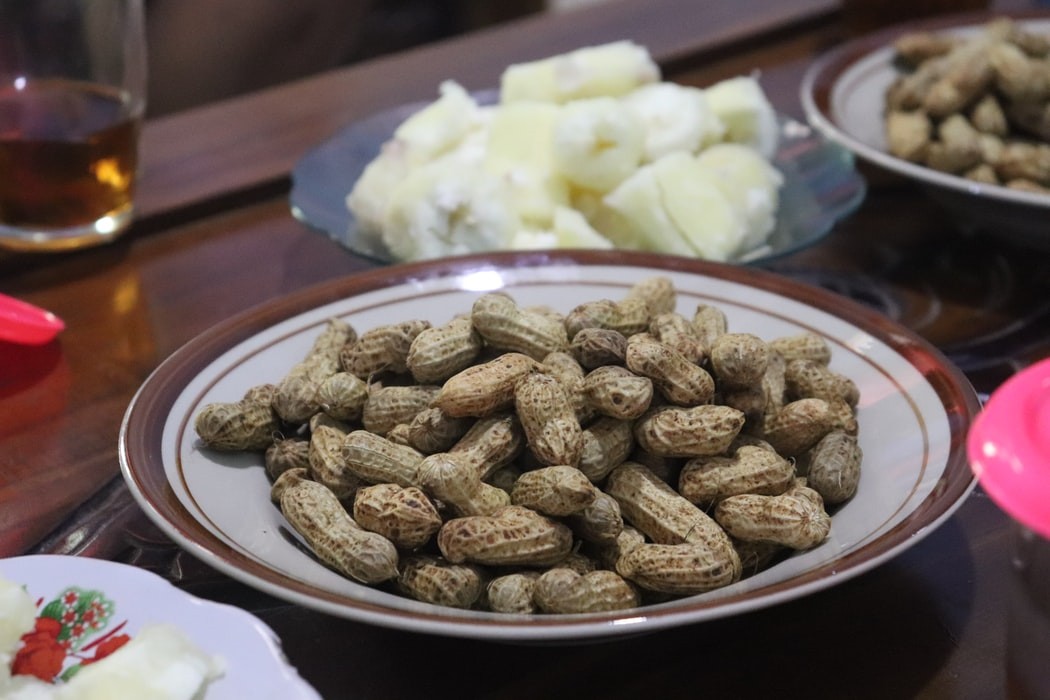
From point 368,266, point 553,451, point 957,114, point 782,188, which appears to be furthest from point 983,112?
point 553,451

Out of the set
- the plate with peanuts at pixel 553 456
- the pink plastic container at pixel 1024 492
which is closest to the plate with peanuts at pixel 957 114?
the plate with peanuts at pixel 553 456

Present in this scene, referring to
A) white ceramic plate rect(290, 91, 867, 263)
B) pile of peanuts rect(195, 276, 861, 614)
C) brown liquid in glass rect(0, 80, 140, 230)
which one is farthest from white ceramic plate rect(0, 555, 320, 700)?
brown liquid in glass rect(0, 80, 140, 230)

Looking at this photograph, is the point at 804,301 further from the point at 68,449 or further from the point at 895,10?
the point at 895,10

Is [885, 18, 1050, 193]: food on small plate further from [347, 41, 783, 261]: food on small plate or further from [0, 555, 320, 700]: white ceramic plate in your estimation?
[0, 555, 320, 700]: white ceramic plate

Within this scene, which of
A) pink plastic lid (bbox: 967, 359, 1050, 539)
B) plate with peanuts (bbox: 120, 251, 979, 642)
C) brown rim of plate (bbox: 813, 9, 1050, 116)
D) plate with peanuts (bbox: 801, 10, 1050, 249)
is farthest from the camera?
brown rim of plate (bbox: 813, 9, 1050, 116)

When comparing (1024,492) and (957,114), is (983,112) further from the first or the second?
(1024,492)

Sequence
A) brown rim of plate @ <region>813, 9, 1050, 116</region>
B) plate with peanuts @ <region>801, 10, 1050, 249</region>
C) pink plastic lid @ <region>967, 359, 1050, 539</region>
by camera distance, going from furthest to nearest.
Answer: brown rim of plate @ <region>813, 9, 1050, 116</region>
plate with peanuts @ <region>801, 10, 1050, 249</region>
pink plastic lid @ <region>967, 359, 1050, 539</region>
